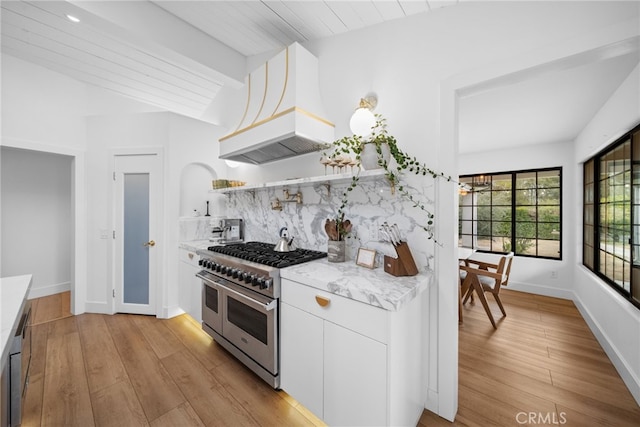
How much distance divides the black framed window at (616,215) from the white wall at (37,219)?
20.7 ft

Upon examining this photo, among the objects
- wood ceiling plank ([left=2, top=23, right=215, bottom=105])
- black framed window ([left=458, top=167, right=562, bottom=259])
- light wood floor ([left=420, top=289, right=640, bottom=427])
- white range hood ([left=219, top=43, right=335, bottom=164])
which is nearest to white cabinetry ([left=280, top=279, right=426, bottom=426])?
light wood floor ([left=420, top=289, right=640, bottom=427])

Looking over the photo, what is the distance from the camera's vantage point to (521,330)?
2.92 m

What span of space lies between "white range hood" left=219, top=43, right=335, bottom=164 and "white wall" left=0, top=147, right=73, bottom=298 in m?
2.89

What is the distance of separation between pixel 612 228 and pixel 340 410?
3.41 meters

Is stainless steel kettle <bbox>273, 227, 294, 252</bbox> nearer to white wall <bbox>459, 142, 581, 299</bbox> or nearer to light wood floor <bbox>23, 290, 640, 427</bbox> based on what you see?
light wood floor <bbox>23, 290, 640, 427</bbox>

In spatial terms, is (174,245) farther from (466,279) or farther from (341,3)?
(466,279)

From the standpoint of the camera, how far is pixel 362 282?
151cm

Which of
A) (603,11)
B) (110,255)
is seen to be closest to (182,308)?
(110,255)

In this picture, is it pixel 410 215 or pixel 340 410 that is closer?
pixel 340 410

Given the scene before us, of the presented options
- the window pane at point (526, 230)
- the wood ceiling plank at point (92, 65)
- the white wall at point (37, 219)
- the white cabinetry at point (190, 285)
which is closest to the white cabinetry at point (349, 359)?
the white cabinetry at point (190, 285)

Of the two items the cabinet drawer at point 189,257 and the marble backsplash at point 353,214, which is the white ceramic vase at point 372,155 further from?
the cabinet drawer at point 189,257

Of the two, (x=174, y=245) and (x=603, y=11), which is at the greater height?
(x=603, y=11)

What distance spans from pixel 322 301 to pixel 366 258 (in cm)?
56

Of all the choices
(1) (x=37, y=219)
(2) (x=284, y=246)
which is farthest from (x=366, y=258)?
(1) (x=37, y=219)
